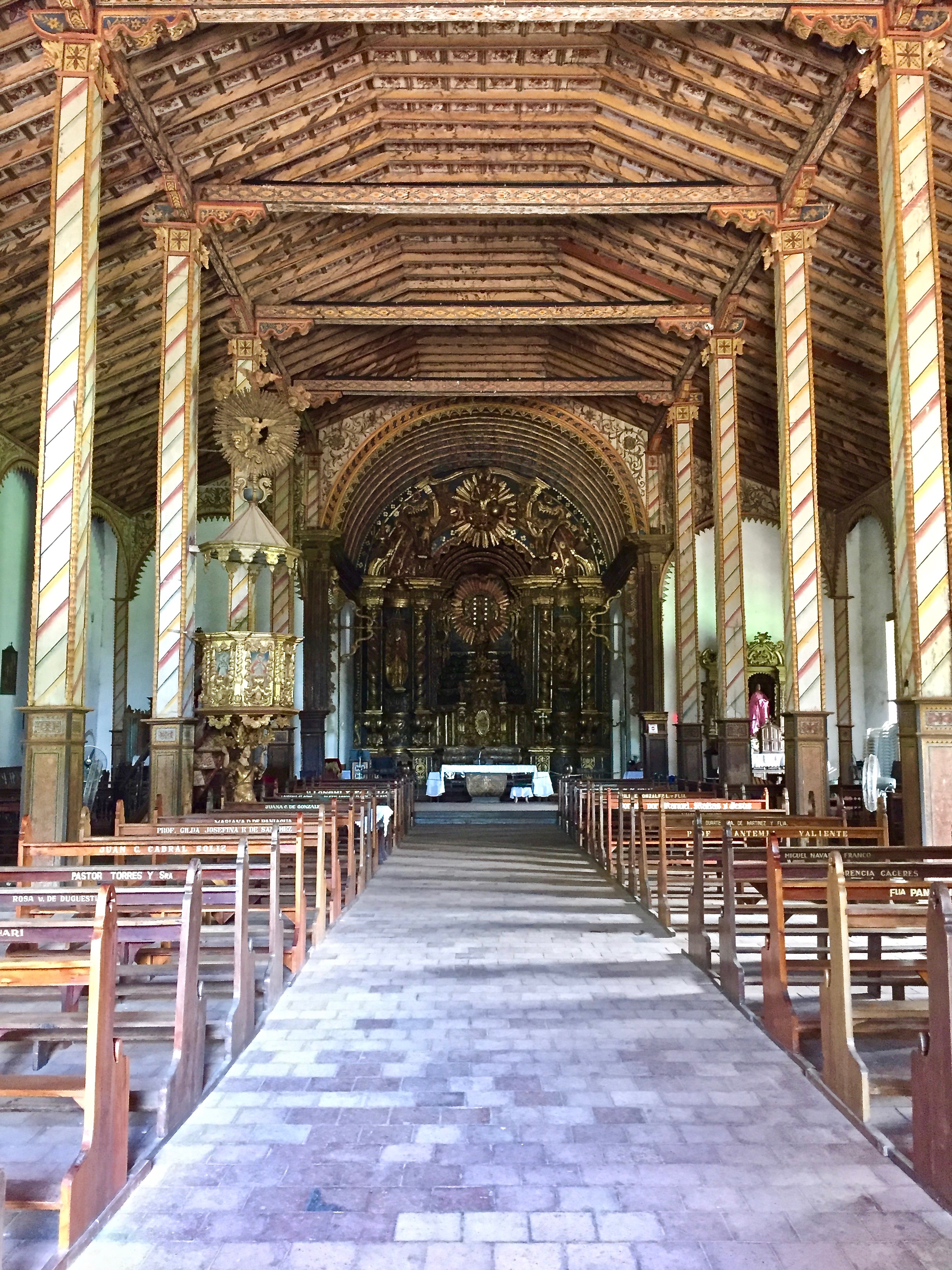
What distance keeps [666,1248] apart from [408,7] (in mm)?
9806

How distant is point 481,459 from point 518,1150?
2358 centimetres

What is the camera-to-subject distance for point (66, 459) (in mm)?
9062

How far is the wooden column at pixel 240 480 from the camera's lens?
13.7 metres

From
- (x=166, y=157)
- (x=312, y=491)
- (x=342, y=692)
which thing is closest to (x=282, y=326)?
(x=166, y=157)

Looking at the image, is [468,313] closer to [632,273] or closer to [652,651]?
[632,273]

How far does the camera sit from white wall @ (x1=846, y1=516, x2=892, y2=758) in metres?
22.1

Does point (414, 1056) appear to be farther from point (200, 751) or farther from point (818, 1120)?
point (200, 751)

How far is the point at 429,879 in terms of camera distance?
37.4 ft

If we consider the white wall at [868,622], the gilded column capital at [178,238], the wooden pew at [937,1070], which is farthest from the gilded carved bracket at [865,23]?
the white wall at [868,622]

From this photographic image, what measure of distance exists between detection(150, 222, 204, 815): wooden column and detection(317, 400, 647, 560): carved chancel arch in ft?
30.5

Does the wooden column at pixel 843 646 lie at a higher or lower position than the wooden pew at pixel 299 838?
higher

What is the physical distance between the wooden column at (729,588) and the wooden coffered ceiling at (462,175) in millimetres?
1656

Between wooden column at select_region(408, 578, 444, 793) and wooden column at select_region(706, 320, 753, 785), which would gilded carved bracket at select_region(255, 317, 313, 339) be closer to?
wooden column at select_region(706, 320, 753, 785)

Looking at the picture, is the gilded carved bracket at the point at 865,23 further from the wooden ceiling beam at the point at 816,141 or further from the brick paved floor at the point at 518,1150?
the brick paved floor at the point at 518,1150
